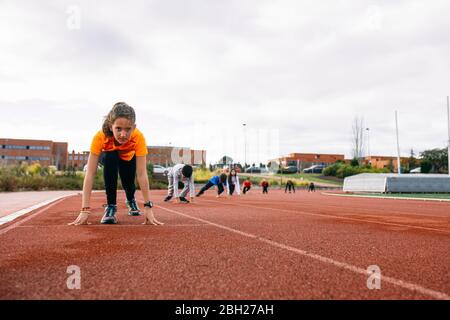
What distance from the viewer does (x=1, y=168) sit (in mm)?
24531

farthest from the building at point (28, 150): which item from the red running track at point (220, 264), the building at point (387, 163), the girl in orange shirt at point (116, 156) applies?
the red running track at point (220, 264)

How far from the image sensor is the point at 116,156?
5203 mm

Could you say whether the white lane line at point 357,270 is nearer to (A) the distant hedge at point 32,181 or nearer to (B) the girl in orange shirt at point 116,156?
(B) the girl in orange shirt at point 116,156

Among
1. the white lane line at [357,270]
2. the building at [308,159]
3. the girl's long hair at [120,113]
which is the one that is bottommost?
the white lane line at [357,270]

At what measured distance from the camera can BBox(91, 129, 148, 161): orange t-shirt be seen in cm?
463

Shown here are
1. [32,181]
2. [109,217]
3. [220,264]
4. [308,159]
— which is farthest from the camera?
[308,159]

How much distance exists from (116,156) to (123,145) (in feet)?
0.87

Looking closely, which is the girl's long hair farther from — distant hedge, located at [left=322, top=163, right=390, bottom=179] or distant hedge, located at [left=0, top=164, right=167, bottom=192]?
distant hedge, located at [left=322, top=163, right=390, bottom=179]

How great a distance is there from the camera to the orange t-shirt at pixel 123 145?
4629mm

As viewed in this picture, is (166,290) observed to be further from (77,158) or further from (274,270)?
(77,158)

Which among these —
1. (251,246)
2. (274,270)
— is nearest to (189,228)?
(251,246)

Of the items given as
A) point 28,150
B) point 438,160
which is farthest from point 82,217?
point 28,150

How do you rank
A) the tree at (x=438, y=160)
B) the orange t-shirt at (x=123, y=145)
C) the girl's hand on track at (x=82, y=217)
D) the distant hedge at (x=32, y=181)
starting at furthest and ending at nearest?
the tree at (x=438, y=160)
the distant hedge at (x=32, y=181)
the girl's hand on track at (x=82, y=217)
the orange t-shirt at (x=123, y=145)

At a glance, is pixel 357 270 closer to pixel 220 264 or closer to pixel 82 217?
pixel 220 264
